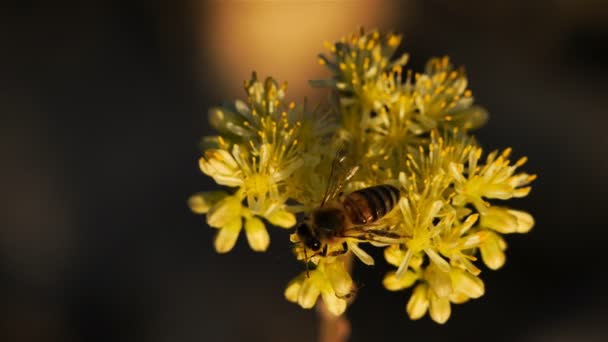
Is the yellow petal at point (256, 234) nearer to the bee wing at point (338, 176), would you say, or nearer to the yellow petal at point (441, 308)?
the bee wing at point (338, 176)

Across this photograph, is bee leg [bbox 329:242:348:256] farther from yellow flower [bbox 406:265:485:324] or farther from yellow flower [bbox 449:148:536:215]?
yellow flower [bbox 449:148:536:215]

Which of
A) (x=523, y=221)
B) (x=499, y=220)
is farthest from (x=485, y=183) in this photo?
(x=523, y=221)

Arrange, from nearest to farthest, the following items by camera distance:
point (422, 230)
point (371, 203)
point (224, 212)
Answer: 1. point (371, 203)
2. point (422, 230)
3. point (224, 212)

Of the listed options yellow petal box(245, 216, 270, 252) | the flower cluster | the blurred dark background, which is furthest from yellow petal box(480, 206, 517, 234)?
the blurred dark background

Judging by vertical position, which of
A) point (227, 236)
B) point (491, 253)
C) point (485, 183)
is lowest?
point (491, 253)

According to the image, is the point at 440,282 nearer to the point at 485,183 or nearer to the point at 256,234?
the point at 485,183
